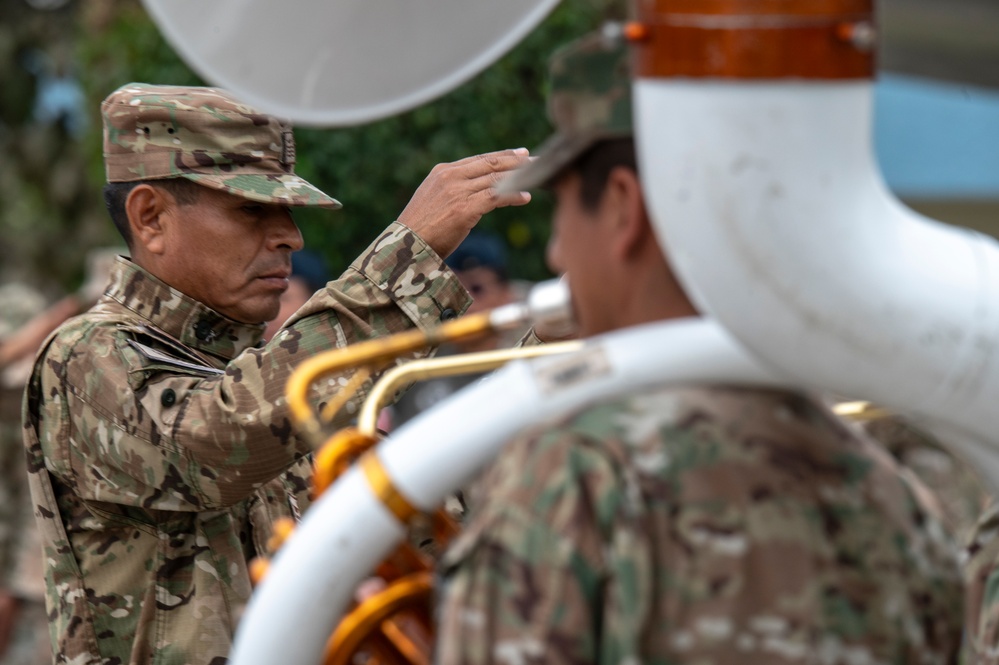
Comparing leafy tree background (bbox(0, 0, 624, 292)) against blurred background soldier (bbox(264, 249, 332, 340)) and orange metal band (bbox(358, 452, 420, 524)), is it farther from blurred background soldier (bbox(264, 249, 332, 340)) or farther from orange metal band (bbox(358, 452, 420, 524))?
orange metal band (bbox(358, 452, 420, 524))

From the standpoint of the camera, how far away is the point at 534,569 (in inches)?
58.3

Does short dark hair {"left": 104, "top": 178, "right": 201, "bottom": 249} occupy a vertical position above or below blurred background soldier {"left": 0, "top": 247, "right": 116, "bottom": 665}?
above

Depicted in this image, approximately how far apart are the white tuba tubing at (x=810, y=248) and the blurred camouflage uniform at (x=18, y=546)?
5.68 metres

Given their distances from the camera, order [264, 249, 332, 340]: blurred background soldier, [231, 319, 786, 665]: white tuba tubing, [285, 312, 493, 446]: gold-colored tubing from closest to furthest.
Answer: [231, 319, 786, 665]: white tuba tubing, [285, 312, 493, 446]: gold-colored tubing, [264, 249, 332, 340]: blurred background soldier

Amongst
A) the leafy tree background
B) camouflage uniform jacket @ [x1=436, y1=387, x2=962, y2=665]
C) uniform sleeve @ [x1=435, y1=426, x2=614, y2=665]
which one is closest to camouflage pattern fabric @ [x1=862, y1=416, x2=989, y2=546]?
camouflage uniform jacket @ [x1=436, y1=387, x2=962, y2=665]

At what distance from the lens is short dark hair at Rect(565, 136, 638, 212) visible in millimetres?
1650

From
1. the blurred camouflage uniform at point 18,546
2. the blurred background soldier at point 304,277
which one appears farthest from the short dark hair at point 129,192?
the blurred camouflage uniform at point 18,546

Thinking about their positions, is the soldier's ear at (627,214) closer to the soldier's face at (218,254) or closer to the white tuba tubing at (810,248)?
the white tuba tubing at (810,248)

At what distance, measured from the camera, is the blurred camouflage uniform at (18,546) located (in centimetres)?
689

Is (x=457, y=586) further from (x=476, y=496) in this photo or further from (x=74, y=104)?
(x=74, y=104)

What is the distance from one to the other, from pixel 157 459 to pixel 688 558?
1.29 metres

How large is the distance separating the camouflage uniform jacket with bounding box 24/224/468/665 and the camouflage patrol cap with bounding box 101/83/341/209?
216mm

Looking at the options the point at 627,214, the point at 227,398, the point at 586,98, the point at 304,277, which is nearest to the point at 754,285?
the point at 627,214

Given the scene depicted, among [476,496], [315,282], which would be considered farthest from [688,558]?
[315,282]
